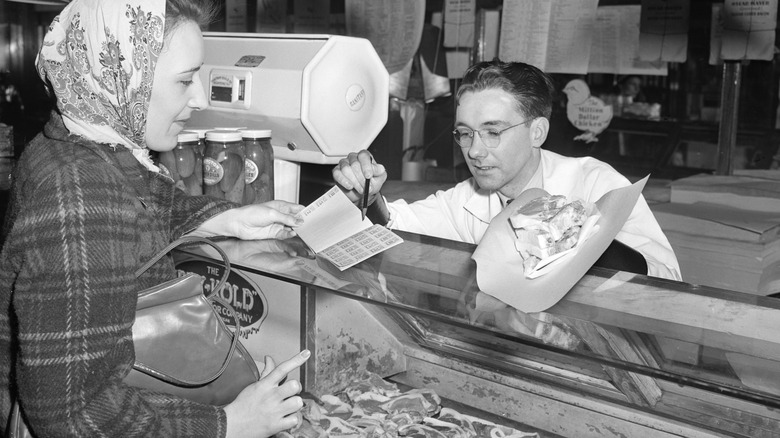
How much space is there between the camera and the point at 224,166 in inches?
82.9

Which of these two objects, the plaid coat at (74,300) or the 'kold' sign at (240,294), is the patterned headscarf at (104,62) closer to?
the plaid coat at (74,300)

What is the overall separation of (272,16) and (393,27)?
107 cm

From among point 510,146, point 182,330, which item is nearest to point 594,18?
point 510,146

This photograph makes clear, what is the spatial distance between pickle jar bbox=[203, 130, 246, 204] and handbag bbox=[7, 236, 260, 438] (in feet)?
2.67

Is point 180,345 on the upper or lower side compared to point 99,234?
lower

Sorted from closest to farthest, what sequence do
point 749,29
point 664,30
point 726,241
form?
point 726,241
point 749,29
point 664,30

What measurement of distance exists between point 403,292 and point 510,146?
1130 millimetres

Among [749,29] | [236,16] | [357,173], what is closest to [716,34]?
[749,29]

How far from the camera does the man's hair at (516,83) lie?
2.35m

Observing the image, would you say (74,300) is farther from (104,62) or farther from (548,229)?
(548,229)

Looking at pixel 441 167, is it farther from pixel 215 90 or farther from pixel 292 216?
pixel 292 216

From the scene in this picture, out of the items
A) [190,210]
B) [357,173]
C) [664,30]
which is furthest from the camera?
[664,30]

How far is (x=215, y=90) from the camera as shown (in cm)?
245

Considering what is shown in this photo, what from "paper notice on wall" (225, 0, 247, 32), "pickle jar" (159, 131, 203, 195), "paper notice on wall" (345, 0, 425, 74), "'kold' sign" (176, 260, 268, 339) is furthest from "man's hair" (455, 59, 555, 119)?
"paper notice on wall" (225, 0, 247, 32)
